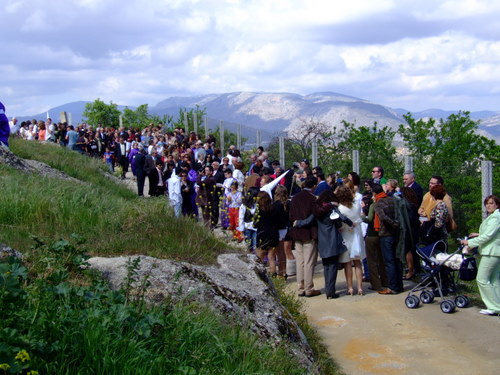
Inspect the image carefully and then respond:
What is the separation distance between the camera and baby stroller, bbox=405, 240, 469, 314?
950cm

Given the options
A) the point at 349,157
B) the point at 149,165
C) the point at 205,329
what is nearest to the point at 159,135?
the point at 149,165

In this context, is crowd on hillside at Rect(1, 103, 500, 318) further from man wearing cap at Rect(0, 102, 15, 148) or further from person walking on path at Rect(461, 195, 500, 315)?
man wearing cap at Rect(0, 102, 15, 148)

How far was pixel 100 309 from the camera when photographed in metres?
4.39

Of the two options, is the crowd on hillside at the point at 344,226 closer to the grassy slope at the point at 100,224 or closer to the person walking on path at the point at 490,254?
the person walking on path at the point at 490,254

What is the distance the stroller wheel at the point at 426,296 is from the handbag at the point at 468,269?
0.72 metres

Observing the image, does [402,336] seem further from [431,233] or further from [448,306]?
[431,233]

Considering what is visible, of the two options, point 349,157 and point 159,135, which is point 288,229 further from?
point 159,135

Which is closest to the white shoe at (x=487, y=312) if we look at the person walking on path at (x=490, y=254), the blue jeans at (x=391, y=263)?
the person walking on path at (x=490, y=254)

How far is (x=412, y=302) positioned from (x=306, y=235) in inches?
81.5

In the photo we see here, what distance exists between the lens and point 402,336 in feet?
27.6

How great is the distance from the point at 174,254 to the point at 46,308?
9.68 feet

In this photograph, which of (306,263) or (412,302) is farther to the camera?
(306,263)

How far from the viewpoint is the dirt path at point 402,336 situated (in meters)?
7.37

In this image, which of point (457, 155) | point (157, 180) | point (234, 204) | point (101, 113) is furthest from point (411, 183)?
point (101, 113)
